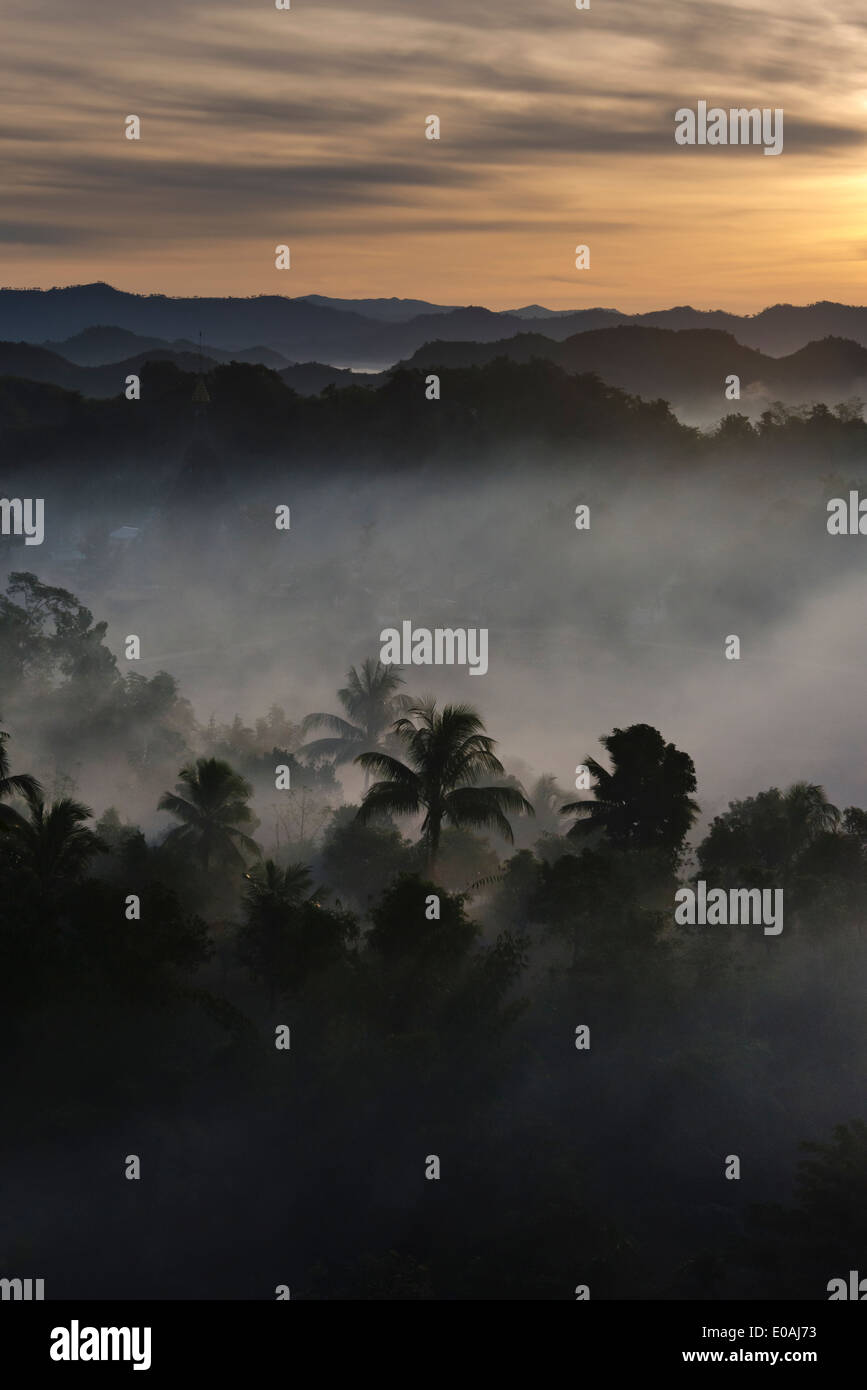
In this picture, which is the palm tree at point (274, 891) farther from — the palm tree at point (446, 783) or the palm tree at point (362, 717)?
the palm tree at point (362, 717)

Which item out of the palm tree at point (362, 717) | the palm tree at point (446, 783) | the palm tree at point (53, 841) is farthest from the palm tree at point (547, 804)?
the palm tree at point (53, 841)

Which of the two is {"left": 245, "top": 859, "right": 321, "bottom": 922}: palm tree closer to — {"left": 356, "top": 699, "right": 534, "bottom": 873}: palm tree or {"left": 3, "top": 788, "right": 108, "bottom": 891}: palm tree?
{"left": 3, "top": 788, "right": 108, "bottom": 891}: palm tree

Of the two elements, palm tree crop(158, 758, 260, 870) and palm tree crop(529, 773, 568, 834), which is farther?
palm tree crop(529, 773, 568, 834)

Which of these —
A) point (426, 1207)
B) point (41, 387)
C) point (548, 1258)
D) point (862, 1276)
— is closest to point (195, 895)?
point (426, 1207)

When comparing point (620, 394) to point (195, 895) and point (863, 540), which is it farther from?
point (195, 895)

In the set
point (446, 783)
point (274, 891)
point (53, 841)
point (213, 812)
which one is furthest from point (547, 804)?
point (53, 841)

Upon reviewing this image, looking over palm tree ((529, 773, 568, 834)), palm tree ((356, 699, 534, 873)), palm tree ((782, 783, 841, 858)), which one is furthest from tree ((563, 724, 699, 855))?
palm tree ((529, 773, 568, 834))
